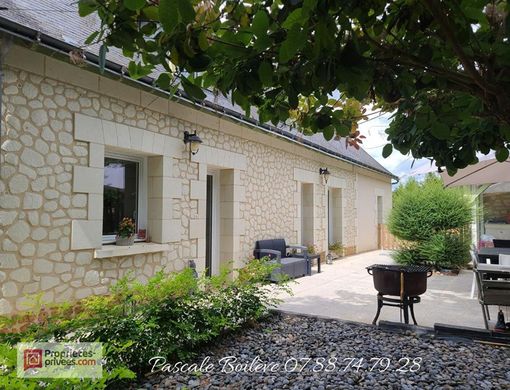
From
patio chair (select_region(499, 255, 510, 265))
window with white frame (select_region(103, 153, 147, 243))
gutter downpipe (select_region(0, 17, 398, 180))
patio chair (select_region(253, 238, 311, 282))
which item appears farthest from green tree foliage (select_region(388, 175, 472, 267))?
window with white frame (select_region(103, 153, 147, 243))

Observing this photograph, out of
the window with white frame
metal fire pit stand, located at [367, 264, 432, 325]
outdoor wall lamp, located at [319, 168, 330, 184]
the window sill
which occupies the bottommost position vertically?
metal fire pit stand, located at [367, 264, 432, 325]

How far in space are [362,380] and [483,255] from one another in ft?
15.8

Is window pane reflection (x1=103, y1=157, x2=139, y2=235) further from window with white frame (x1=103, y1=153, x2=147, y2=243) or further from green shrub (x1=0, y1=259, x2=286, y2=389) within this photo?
green shrub (x1=0, y1=259, x2=286, y2=389)

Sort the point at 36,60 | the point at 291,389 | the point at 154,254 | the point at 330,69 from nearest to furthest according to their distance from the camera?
the point at 330,69 < the point at 291,389 < the point at 36,60 < the point at 154,254

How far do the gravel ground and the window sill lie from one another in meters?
2.07

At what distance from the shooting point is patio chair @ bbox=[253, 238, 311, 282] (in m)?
7.61

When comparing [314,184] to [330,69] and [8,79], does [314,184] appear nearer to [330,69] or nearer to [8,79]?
[8,79]

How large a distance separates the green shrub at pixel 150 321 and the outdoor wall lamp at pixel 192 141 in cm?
278

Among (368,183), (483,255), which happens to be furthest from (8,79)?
(368,183)

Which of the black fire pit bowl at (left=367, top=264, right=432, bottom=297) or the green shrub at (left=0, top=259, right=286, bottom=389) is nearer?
the green shrub at (left=0, top=259, right=286, bottom=389)

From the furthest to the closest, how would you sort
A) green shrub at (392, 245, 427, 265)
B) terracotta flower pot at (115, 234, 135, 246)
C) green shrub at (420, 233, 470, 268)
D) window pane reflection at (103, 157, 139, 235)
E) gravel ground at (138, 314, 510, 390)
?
green shrub at (392, 245, 427, 265)
green shrub at (420, 233, 470, 268)
window pane reflection at (103, 157, 139, 235)
terracotta flower pot at (115, 234, 135, 246)
gravel ground at (138, 314, 510, 390)

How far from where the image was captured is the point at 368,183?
1426cm

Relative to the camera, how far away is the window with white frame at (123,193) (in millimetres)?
5355

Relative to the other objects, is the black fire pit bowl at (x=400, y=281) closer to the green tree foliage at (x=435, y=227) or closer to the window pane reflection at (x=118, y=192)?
the window pane reflection at (x=118, y=192)
